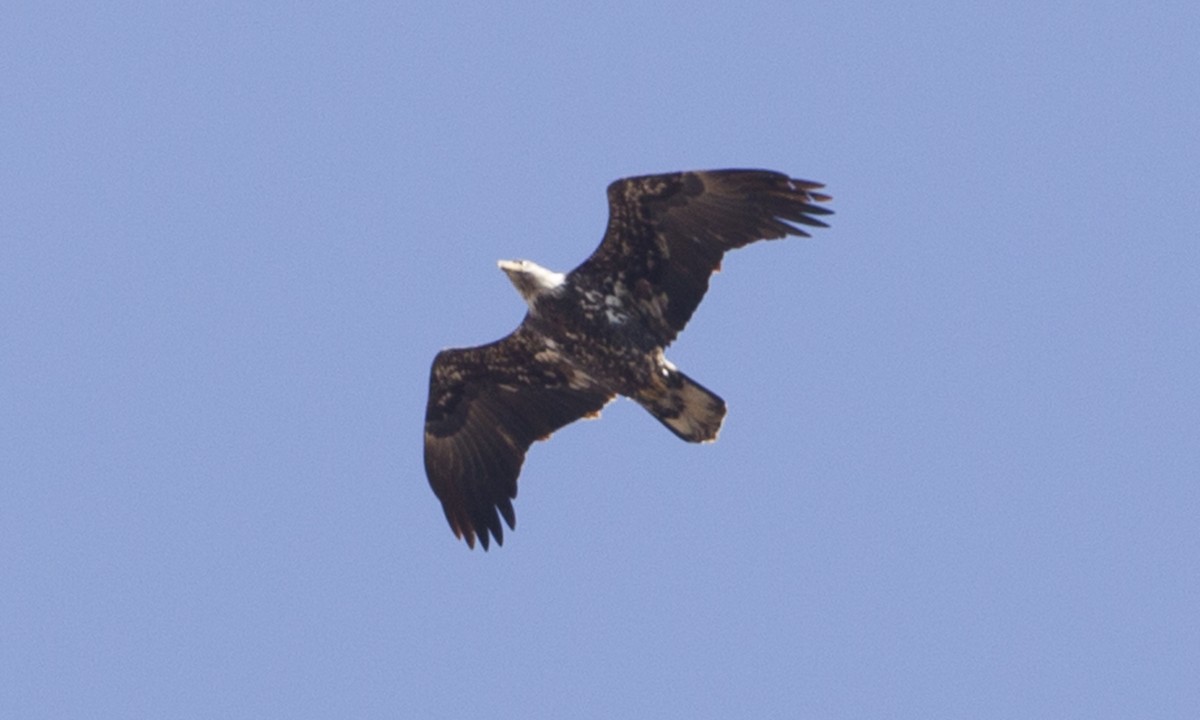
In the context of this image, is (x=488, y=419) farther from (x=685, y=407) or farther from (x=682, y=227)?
(x=682, y=227)

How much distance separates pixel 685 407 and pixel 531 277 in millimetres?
2005

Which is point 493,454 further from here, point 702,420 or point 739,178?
point 739,178

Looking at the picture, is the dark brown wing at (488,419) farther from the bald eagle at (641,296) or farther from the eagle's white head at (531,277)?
the eagle's white head at (531,277)

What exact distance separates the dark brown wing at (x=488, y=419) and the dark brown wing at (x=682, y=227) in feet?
5.30

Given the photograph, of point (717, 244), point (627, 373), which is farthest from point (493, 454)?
point (717, 244)

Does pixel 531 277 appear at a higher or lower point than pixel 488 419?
higher

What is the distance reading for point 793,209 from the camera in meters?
20.1

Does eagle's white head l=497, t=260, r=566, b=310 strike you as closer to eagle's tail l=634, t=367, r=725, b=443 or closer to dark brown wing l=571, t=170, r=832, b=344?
Answer: dark brown wing l=571, t=170, r=832, b=344

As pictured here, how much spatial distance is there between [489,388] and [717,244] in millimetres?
3365

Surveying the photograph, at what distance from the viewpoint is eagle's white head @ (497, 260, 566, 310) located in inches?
818

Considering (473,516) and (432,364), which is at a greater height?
(432,364)

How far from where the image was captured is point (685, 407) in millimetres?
20844

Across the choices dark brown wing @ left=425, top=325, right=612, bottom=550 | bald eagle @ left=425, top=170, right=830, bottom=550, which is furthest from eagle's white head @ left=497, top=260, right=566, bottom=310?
dark brown wing @ left=425, top=325, right=612, bottom=550

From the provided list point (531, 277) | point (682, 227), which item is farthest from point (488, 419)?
point (682, 227)
